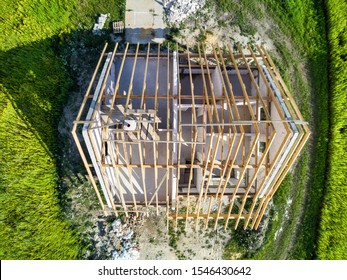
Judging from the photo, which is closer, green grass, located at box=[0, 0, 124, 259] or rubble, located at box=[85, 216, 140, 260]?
green grass, located at box=[0, 0, 124, 259]

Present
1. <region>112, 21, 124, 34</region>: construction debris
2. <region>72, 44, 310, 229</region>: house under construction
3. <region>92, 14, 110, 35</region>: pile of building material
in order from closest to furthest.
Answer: <region>72, 44, 310, 229</region>: house under construction < <region>112, 21, 124, 34</region>: construction debris < <region>92, 14, 110, 35</region>: pile of building material

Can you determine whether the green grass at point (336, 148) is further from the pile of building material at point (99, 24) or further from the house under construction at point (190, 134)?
the pile of building material at point (99, 24)

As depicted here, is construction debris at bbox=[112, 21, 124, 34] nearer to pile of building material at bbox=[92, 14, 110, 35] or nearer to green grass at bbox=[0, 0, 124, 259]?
green grass at bbox=[0, 0, 124, 259]

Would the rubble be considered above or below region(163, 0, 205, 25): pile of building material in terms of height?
below

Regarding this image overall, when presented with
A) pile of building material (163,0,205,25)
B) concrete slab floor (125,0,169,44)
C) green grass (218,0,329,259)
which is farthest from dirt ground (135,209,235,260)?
pile of building material (163,0,205,25)

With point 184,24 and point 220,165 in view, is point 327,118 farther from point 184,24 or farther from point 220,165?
point 184,24

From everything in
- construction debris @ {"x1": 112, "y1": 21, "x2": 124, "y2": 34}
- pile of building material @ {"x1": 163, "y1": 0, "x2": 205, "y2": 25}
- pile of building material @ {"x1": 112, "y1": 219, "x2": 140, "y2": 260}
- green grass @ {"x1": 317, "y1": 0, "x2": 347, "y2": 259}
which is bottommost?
pile of building material @ {"x1": 112, "y1": 219, "x2": 140, "y2": 260}

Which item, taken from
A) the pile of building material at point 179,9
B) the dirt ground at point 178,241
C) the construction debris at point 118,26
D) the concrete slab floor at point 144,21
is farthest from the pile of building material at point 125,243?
the pile of building material at point 179,9

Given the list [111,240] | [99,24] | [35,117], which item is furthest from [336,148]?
[35,117]

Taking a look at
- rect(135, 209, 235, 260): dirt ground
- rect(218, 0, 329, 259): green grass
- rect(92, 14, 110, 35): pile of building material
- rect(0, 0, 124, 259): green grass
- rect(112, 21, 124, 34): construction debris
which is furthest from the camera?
rect(218, 0, 329, 259): green grass
